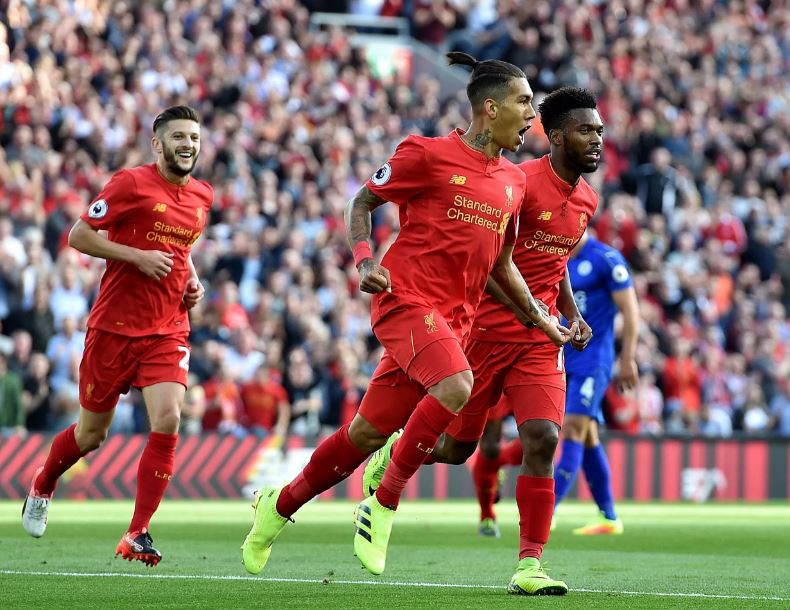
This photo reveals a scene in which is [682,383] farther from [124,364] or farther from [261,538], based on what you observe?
[261,538]

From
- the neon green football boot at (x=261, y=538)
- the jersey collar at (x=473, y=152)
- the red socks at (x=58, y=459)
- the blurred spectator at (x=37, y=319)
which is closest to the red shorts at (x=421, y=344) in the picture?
the jersey collar at (x=473, y=152)

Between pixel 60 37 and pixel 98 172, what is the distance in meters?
2.45

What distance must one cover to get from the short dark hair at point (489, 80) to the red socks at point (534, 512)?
200cm

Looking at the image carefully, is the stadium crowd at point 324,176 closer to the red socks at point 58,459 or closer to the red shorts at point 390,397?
the red socks at point 58,459

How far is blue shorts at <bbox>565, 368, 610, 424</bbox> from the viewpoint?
1303 cm

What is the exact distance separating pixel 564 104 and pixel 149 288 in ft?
9.08

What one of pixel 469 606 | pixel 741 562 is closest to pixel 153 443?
pixel 469 606

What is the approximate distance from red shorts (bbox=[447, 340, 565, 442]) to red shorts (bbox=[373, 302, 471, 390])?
2.47 feet

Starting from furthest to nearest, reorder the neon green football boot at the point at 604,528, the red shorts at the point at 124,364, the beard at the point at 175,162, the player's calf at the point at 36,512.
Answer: the neon green football boot at the point at 604,528 → the player's calf at the point at 36,512 → the beard at the point at 175,162 → the red shorts at the point at 124,364

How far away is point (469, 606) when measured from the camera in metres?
7.53

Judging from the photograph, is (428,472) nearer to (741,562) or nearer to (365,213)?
(741,562)

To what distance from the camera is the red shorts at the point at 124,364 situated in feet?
33.1

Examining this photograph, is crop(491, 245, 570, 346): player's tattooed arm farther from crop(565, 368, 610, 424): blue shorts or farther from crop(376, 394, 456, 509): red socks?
crop(565, 368, 610, 424): blue shorts

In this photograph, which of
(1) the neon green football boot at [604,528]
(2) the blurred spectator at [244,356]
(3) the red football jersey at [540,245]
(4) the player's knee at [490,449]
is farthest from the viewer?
(2) the blurred spectator at [244,356]
